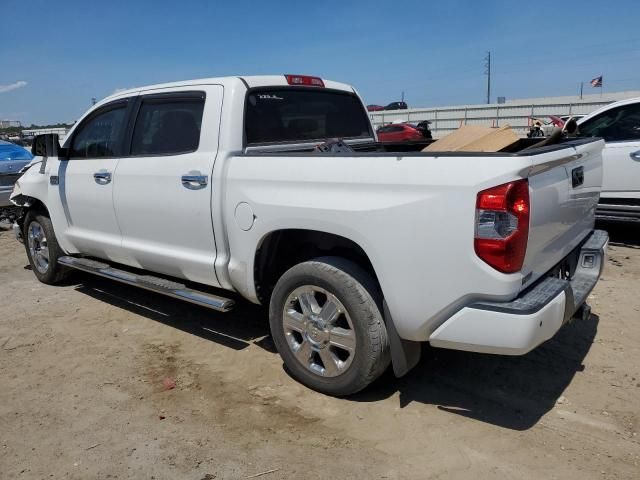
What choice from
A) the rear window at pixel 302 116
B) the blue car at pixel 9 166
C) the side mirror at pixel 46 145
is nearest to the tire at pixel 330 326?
the rear window at pixel 302 116

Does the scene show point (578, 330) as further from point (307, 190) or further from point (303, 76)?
point (303, 76)

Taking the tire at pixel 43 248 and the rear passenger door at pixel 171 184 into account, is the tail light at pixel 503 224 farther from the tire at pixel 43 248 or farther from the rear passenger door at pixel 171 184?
the tire at pixel 43 248

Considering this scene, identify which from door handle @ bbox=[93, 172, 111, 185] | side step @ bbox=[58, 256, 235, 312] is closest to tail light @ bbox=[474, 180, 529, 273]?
side step @ bbox=[58, 256, 235, 312]

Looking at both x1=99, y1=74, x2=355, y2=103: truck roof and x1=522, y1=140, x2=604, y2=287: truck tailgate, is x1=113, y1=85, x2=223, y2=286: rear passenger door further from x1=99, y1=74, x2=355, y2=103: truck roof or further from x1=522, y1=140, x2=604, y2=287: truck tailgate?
x1=522, y1=140, x2=604, y2=287: truck tailgate

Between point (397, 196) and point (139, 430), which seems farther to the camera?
point (139, 430)

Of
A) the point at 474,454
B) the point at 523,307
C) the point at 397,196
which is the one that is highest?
the point at 397,196

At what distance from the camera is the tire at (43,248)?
18.7 ft

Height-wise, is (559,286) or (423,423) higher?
(559,286)

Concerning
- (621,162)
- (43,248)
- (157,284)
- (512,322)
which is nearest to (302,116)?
(157,284)

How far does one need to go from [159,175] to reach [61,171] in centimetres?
170

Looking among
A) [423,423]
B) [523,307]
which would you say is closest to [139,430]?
[423,423]

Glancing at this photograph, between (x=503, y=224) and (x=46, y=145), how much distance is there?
15.1ft

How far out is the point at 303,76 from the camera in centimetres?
462

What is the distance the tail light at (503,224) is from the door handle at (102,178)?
10.7ft
